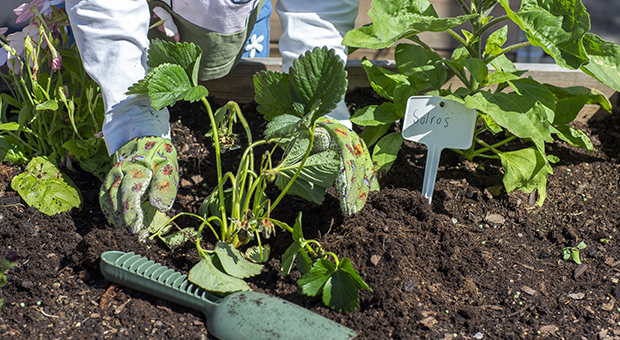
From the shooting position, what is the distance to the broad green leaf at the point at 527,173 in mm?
1352

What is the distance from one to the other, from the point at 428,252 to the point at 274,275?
36cm

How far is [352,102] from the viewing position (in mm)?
1753

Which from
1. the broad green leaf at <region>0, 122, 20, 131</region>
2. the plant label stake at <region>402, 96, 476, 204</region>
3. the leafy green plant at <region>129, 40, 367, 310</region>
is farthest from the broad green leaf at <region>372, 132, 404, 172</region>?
the broad green leaf at <region>0, 122, 20, 131</region>

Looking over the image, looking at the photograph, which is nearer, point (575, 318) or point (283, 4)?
point (575, 318)

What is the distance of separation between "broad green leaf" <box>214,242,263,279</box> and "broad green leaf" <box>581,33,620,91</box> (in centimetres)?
92

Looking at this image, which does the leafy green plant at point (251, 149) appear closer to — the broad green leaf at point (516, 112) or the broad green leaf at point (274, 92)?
the broad green leaf at point (274, 92)

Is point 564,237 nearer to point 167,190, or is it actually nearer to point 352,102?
point 352,102

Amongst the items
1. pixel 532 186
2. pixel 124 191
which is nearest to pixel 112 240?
pixel 124 191

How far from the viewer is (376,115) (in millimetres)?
1419

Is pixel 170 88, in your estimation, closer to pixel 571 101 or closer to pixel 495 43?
Answer: pixel 495 43

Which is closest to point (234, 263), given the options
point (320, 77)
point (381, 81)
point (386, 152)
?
point (320, 77)

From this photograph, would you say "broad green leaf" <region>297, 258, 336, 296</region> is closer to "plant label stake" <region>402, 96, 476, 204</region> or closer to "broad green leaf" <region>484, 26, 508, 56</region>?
"plant label stake" <region>402, 96, 476, 204</region>

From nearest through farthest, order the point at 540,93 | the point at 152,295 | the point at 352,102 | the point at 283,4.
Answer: the point at 152,295 < the point at 540,93 < the point at 283,4 < the point at 352,102

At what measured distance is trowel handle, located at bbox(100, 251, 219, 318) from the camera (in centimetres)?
99
